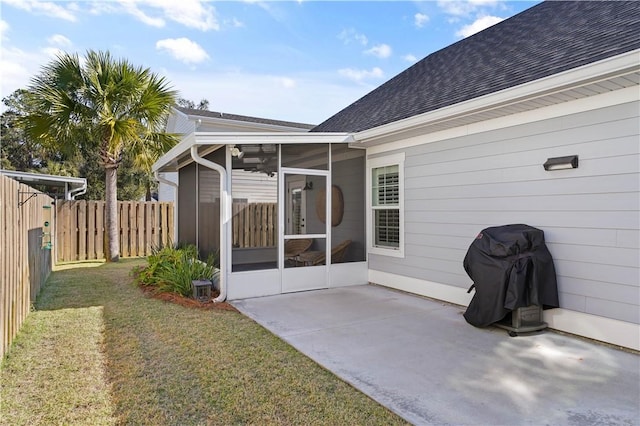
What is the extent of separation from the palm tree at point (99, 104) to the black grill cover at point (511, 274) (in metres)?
8.62

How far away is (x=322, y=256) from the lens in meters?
6.76

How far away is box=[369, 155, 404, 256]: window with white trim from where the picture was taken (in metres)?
6.62

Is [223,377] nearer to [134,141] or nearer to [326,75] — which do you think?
[134,141]

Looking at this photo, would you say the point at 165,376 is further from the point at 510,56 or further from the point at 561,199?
the point at 510,56

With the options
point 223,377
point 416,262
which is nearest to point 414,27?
point 416,262

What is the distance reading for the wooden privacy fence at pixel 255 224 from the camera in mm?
5992

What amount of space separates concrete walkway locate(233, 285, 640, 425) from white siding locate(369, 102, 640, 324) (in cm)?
59

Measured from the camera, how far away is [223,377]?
10.6ft

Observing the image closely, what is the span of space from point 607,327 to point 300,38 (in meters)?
8.08

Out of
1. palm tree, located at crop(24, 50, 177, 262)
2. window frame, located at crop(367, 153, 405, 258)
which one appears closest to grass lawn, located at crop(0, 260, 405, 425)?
window frame, located at crop(367, 153, 405, 258)

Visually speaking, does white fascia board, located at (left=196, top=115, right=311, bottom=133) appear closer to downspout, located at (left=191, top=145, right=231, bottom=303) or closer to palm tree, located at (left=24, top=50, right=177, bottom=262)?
palm tree, located at (left=24, top=50, right=177, bottom=262)

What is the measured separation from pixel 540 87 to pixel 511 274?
6.49ft

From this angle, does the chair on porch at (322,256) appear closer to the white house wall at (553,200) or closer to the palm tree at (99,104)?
the white house wall at (553,200)

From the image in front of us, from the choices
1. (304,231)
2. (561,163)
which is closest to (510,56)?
(561,163)
